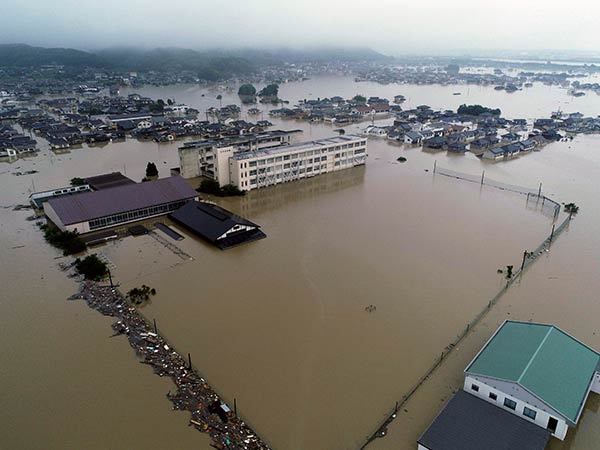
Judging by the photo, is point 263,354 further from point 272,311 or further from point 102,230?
point 102,230

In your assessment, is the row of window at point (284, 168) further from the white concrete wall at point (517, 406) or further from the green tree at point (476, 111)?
the green tree at point (476, 111)

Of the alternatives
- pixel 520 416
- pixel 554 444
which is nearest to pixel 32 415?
pixel 520 416

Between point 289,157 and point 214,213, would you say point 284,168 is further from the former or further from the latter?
point 214,213

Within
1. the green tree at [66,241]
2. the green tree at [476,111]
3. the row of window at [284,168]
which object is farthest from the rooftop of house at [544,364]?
the green tree at [476,111]

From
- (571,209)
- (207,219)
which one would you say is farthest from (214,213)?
(571,209)

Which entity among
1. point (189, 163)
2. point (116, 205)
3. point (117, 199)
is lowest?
point (116, 205)

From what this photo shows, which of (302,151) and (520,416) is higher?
(302,151)
